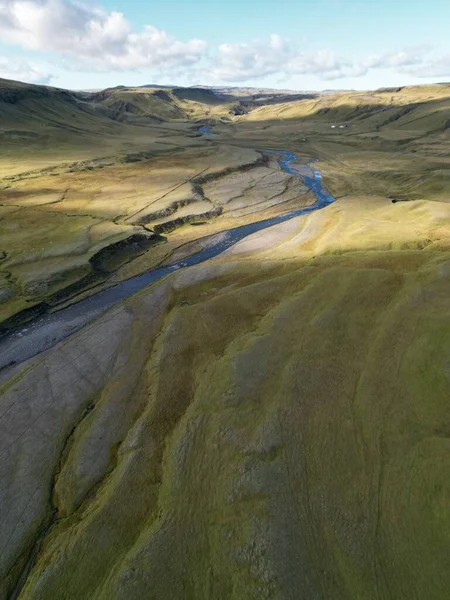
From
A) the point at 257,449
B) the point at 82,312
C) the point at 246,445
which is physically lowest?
the point at 82,312

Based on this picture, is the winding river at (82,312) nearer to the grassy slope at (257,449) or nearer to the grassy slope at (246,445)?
the grassy slope at (246,445)

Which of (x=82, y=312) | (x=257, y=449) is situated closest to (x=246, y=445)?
(x=257, y=449)

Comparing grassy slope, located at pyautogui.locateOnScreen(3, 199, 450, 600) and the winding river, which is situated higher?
grassy slope, located at pyautogui.locateOnScreen(3, 199, 450, 600)

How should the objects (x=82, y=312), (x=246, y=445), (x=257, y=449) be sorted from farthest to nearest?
(x=82, y=312), (x=246, y=445), (x=257, y=449)

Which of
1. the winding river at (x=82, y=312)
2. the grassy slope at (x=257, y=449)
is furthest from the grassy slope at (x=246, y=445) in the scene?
the winding river at (x=82, y=312)

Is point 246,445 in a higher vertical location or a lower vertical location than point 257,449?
lower

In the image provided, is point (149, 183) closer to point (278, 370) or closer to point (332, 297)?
point (332, 297)

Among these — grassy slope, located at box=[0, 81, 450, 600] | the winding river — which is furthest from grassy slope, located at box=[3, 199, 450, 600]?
the winding river

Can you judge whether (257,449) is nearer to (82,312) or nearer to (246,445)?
(246,445)

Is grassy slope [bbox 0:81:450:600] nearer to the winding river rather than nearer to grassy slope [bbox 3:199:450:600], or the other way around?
grassy slope [bbox 3:199:450:600]
